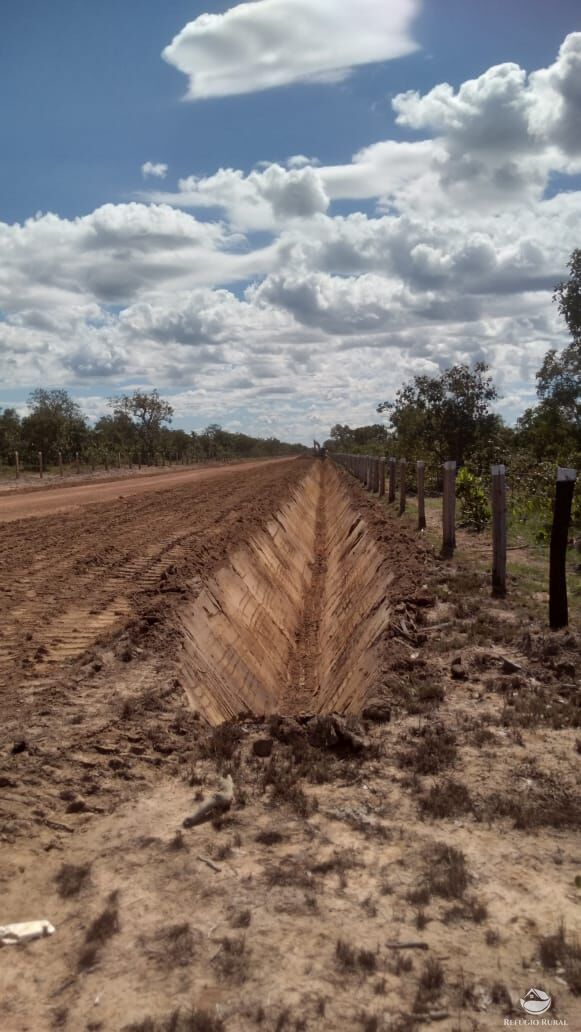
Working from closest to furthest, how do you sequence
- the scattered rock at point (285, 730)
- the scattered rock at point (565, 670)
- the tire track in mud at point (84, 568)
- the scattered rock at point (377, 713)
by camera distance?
the scattered rock at point (285, 730) → the scattered rock at point (377, 713) → the scattered rock at point (565, 670) → the tire track in mud at point (84, 568)

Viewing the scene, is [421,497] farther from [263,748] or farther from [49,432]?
[49,432]

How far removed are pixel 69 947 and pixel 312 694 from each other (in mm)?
7832

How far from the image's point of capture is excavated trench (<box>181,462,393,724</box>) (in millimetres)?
8469

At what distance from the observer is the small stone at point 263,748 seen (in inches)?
204

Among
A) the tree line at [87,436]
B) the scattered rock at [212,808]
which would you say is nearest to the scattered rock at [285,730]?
the scattered rock at [212,808]

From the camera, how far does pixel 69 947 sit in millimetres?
3293

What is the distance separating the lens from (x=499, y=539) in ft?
31.9

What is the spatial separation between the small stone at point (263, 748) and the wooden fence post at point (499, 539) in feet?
16.1

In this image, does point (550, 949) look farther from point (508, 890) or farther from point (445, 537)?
point (445, 537)

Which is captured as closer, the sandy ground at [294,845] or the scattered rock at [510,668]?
the sandy ground at [294,845]

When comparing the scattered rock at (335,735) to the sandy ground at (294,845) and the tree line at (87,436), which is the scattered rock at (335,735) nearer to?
the sandy ground at (294,845)

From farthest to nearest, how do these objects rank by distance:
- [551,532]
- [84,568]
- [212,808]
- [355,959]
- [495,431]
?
[495,431] → [84,568] → [551,532] → [212,808] → [355,959]

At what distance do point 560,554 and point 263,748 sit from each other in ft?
13.9

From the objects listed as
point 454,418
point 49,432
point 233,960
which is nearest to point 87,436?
point 49,432
